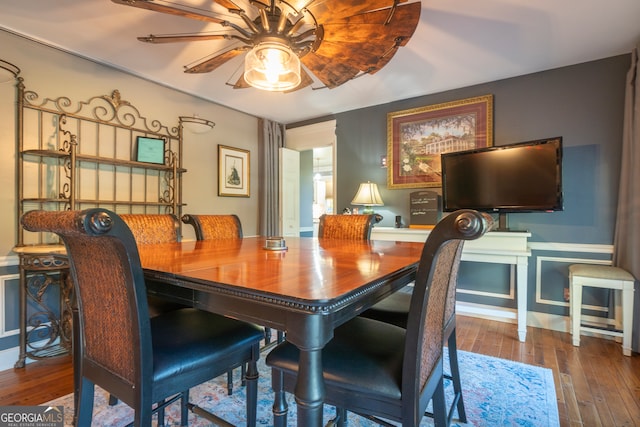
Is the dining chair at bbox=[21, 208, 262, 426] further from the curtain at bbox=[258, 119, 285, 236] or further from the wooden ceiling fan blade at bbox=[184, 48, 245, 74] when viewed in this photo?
the curtain at bbox=[258, 119, 285, 236]

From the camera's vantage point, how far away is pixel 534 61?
2715 millimetres

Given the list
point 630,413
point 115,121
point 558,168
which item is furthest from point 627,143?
point 115,121

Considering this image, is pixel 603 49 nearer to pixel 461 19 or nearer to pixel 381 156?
pixel 461 19

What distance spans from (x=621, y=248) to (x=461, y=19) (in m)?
2.25

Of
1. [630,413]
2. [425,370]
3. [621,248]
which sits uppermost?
[621,248]

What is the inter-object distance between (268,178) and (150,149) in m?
1.63

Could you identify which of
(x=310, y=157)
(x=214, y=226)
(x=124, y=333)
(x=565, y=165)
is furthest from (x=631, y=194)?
(x=310, y=157)

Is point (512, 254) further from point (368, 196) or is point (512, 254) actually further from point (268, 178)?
point (268, 178)

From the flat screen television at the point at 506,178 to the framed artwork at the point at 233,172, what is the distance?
2442mm

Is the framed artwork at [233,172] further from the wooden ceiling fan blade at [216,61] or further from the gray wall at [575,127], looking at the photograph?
the gray wall at [575,127]

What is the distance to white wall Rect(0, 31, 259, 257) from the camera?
2.21m

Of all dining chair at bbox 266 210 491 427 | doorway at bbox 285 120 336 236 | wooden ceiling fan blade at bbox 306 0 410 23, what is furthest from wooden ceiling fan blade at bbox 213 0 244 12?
doorway at bbox 285 120 336 236

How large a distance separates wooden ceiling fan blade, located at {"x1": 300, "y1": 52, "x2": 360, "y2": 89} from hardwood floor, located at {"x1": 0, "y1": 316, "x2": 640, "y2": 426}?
2.25 m

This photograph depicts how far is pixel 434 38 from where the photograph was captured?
2.34m
